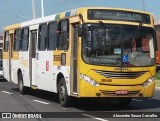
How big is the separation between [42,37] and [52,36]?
1177mm

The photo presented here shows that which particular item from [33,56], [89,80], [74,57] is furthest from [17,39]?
[89,80]

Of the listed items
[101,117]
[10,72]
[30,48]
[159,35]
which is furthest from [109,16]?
[159,35]

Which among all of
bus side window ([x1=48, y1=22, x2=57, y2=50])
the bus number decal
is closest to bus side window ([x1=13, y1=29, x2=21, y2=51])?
bus side window ([x1=48, y1=22, x2=57, y2=50])

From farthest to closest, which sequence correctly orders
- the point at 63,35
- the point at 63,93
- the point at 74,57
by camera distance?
the point at 63,35 < the point at 63,93 < the point at 74,57

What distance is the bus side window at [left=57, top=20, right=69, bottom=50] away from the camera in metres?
14.5

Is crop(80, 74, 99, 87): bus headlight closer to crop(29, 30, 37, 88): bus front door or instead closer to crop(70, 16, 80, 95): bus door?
crop(70, 16, 80, 95): bus door

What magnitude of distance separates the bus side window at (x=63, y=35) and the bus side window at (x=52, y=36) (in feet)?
1.50

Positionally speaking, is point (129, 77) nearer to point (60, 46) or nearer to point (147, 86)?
point (147, 86)

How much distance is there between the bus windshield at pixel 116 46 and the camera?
13.4m

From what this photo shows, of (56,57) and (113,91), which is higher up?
(56,57)

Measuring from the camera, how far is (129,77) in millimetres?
13516

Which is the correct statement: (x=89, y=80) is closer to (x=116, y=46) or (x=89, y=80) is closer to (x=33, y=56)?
(x=116, y=46)

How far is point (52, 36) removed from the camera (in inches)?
629

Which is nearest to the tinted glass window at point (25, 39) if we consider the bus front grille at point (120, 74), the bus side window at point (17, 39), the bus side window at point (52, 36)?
the bus side window at point (17, 39)
